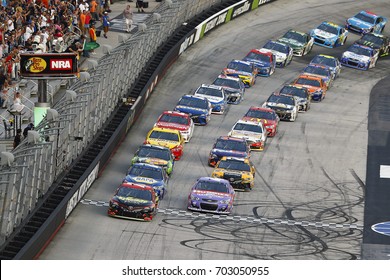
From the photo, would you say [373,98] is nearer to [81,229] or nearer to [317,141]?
[317,141]

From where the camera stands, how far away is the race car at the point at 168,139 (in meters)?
56.2

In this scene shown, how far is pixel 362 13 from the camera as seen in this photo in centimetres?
7938

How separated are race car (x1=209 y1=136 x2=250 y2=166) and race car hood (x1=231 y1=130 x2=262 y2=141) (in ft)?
4.36

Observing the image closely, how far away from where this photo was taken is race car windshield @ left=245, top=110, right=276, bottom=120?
60.3m

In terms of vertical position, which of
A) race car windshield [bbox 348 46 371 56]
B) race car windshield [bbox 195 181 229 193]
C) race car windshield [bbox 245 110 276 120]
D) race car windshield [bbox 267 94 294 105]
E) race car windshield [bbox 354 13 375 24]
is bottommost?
race car windshield [bbox 354 13 375 24]

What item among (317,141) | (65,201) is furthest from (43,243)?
(317,141)

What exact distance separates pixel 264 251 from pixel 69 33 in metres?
20.4

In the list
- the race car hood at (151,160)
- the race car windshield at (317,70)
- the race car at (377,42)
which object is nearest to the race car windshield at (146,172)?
the race car hood at (151,160)

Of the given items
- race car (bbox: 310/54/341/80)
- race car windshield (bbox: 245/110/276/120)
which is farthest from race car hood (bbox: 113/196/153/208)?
race car (bbox: 310/54/341/80)

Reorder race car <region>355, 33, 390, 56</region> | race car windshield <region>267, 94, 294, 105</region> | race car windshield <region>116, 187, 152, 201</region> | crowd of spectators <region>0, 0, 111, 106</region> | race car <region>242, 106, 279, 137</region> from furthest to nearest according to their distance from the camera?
1. race car <region>355, 33, 390, 56</region>
2. race car windshield <region>267, 94, 294, 105</region>
3. race car <region>242, 106, 279, 137</region>
4. crowd of spectators <region>0, 0, 111, 106</region>
5. race car windshield <region>116, 187, 152, 201</region>

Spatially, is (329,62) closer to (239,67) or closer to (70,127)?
(239,67)

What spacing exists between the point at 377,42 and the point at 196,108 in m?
16.8

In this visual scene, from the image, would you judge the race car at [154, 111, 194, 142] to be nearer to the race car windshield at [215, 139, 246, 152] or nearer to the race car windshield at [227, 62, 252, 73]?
the race car windshield at [215, 139, 246, 152]

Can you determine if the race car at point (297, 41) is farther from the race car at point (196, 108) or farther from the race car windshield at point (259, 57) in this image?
the race car at point (196, 108)
